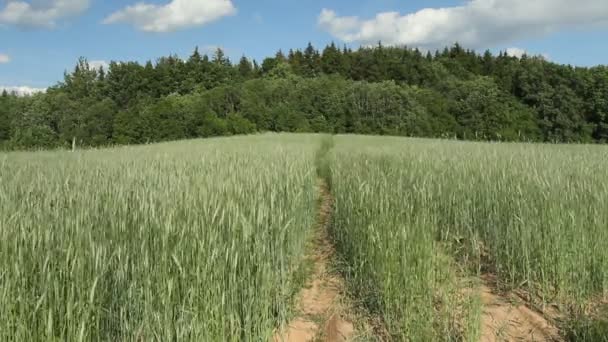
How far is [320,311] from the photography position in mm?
3650

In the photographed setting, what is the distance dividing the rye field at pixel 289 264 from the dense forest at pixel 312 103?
39.3 metres

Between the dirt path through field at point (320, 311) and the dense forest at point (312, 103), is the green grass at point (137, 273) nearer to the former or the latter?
the dirt path through field at point (320, 311)

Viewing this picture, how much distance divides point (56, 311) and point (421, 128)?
54.7 m

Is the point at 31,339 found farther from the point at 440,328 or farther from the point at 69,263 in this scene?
the point at 440,328

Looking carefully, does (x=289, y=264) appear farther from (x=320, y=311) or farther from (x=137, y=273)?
(x=137, y=273)

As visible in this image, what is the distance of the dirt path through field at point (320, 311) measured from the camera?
3.21m

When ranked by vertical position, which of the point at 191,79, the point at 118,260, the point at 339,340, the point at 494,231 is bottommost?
the point at 339,340

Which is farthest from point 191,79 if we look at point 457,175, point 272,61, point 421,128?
point 457,175

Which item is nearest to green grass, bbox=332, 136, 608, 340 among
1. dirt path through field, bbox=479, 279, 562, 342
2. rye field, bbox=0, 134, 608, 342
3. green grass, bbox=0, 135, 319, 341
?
rye field, bbox=0, 134, 608, 342

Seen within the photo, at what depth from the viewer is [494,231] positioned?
4512mm

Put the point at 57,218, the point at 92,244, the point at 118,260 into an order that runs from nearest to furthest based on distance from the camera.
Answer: the point at 92,244 → the point at 118,260 → the point at 57,218

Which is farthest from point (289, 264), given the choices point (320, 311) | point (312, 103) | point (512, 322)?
point (312, 103)

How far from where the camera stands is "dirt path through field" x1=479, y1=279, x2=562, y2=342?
10.4 ft

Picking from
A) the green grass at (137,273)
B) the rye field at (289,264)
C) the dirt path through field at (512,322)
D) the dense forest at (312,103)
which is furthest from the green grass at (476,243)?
the dense forest at (312,103)
